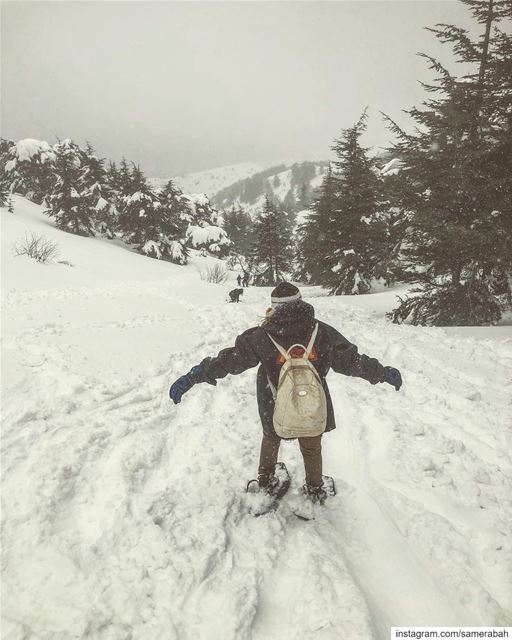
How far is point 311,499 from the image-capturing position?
3.33 metres

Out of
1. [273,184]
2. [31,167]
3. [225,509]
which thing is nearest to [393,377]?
[225,509]

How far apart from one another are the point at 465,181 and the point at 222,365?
9075 millimetres

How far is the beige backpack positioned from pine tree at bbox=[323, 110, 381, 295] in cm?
1595

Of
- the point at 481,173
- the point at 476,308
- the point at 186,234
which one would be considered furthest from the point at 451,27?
the point at 186,234

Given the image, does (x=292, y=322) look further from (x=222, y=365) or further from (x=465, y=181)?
(x=465, y=181)

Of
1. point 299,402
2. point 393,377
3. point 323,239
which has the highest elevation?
point 323,239

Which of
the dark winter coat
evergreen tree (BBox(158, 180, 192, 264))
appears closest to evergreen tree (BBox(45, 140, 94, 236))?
evergreen tree (BBox(158, 180, 192, 264))

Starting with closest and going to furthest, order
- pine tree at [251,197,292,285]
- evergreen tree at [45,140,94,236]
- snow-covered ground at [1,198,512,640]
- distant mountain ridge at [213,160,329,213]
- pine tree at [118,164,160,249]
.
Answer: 1. snow-covered ground at [1,198,512,640]
2. evergreen tree at [45,140,94,236]
3. pine tree at [118,164,160,249]
4. pine tree at [251,197,292,285]
5. distant mountain ridge at [213,160,329,213]

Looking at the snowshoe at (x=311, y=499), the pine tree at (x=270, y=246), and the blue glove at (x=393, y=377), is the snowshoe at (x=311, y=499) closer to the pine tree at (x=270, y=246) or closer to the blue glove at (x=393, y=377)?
the blue glove at (x=393, y=377)

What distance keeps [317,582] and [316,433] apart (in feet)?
3.39

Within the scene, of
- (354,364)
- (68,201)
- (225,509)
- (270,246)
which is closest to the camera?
(354,364)

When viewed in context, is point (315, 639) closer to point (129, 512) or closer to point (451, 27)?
point (129, 512)

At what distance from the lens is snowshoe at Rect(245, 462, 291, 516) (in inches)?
127

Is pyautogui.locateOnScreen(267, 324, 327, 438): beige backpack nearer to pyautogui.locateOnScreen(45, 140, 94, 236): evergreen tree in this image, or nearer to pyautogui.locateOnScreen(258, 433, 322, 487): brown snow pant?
pyautogui.locateOnScreen(258, 433, 322, 487): brown snow pant
